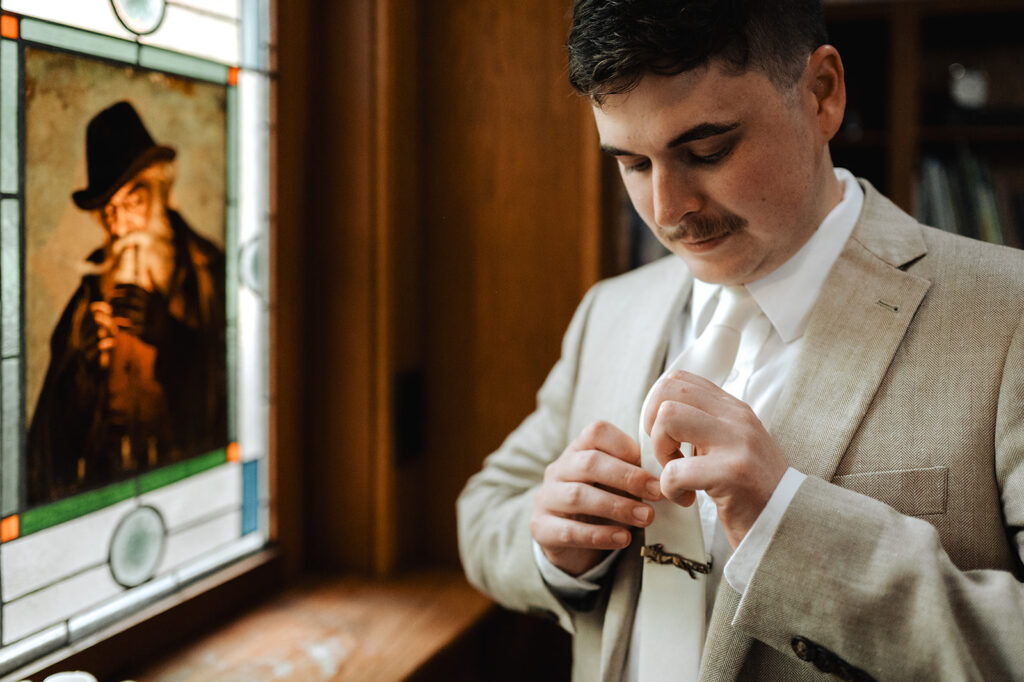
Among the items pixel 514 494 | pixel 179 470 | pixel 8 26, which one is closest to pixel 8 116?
pixel 8 26

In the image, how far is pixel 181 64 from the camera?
4.71 ft

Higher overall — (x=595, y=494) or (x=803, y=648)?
(x=595, y=494)

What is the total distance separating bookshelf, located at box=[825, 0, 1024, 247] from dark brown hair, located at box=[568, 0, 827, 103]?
198cm

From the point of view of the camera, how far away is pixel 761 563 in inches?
37.4

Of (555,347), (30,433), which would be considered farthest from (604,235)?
(30,433)

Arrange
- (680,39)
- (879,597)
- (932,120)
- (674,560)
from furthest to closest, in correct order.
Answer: (932,120) < (674,560) < (680,39) < (879,597)

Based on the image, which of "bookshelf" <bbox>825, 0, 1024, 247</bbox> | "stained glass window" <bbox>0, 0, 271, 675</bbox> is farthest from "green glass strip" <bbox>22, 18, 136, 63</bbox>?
"bookshelf" <bbox>825, 0, 1024, 247</bbox>

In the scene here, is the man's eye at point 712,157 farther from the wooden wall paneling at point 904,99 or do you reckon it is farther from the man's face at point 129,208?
the wooden wall paneling at point 904,99

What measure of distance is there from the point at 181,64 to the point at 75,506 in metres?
0.77

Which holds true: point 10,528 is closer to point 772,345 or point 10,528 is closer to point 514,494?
point 514,494

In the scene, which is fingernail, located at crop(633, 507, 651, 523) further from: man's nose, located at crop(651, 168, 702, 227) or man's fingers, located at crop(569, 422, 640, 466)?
man's nose, located at crop(651, 168, 702, 227)

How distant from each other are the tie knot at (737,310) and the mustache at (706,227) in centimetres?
14

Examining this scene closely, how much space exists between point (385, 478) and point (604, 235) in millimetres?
764

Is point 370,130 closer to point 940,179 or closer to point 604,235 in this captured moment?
point 604,235
